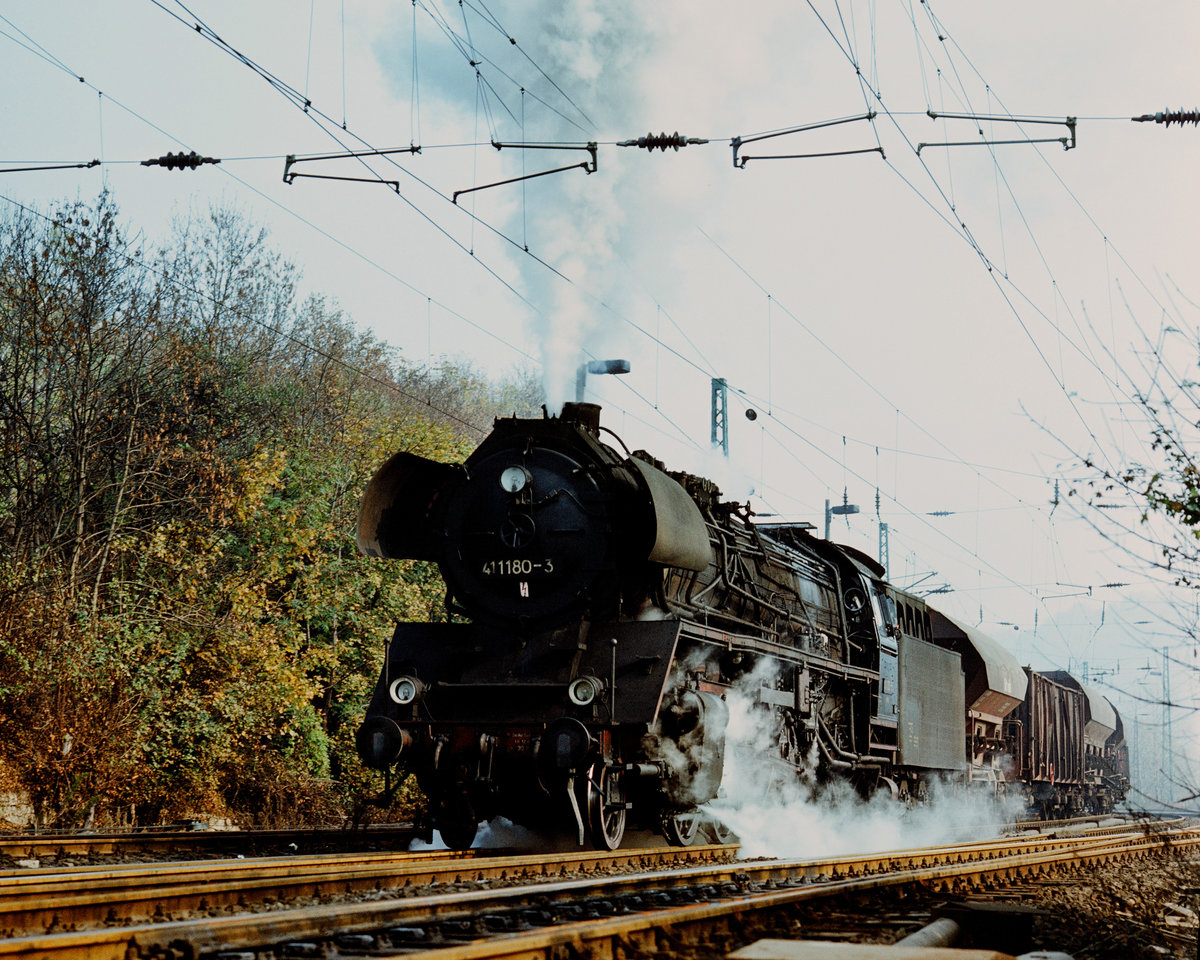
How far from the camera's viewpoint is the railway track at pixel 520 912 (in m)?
4.61

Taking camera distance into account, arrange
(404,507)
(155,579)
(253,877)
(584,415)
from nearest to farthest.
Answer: (253,877) → (584,415) → (404,507) → (155,579)

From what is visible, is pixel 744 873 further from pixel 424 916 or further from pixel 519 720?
pixel 424 916

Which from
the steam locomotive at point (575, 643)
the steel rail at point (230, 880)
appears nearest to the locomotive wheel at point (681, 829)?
the steam locomotive at point (575, 643)

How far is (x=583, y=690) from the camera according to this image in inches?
380

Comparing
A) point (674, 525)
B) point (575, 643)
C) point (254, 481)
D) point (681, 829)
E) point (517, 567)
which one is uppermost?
point (254, 481)

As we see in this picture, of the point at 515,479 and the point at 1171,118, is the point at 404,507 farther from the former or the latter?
the point at 1171,118

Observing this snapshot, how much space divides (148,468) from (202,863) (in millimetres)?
12020

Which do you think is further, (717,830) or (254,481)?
(254,481)

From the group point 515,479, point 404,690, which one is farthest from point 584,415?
point 404,690

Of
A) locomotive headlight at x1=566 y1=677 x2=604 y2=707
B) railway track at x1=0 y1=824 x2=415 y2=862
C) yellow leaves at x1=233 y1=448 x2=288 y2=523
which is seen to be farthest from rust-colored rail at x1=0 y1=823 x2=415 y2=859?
yellow leaves at x1=233 y1=448 x2=288 y2=523

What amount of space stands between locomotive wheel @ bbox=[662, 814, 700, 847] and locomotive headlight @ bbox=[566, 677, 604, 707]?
1550 millimetres

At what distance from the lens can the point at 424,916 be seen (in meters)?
5.86

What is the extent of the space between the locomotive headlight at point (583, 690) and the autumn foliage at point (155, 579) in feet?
26.6

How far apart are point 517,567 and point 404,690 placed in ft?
4.50
